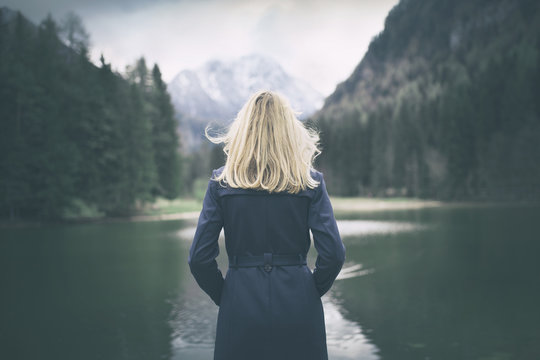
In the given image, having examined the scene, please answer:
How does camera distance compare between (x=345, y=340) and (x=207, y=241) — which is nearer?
(x=207, y=241)

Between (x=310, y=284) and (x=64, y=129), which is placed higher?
(x=64, y=129)

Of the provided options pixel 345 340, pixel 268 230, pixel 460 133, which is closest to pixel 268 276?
pixel 268 230

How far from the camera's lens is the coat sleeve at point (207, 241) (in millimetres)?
2754

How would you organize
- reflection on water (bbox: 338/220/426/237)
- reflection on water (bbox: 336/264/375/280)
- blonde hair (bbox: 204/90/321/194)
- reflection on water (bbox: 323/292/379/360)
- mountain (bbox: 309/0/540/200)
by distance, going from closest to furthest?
blonde hair (bbox: 204/90/321/194), reflection on water (bbox: 323/292/379/360), reflection on water (bbox: 336/264/375/280), reflection on water (bbox: 338/220/426/237), mountain (bbox: 309/0/540/200)

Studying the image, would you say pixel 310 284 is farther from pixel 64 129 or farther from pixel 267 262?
pixel 64 129

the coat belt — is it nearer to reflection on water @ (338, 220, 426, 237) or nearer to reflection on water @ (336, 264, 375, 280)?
reflection on water @ (336, 264, 375, 280)

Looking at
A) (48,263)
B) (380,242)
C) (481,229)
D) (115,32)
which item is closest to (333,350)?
(48,263)

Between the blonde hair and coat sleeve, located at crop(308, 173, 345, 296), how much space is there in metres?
0.10

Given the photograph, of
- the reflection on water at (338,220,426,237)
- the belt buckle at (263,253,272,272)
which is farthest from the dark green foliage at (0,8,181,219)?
the belt buckle at (263,253,272,272)

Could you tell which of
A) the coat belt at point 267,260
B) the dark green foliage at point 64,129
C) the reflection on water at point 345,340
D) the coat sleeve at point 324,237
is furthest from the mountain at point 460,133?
the coat belt at point 267,260

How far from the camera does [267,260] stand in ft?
8.89

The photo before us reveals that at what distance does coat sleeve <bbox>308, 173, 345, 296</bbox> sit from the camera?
273cm

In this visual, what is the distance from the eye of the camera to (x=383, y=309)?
9.13 meters

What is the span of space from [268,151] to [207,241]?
606 millimetres
